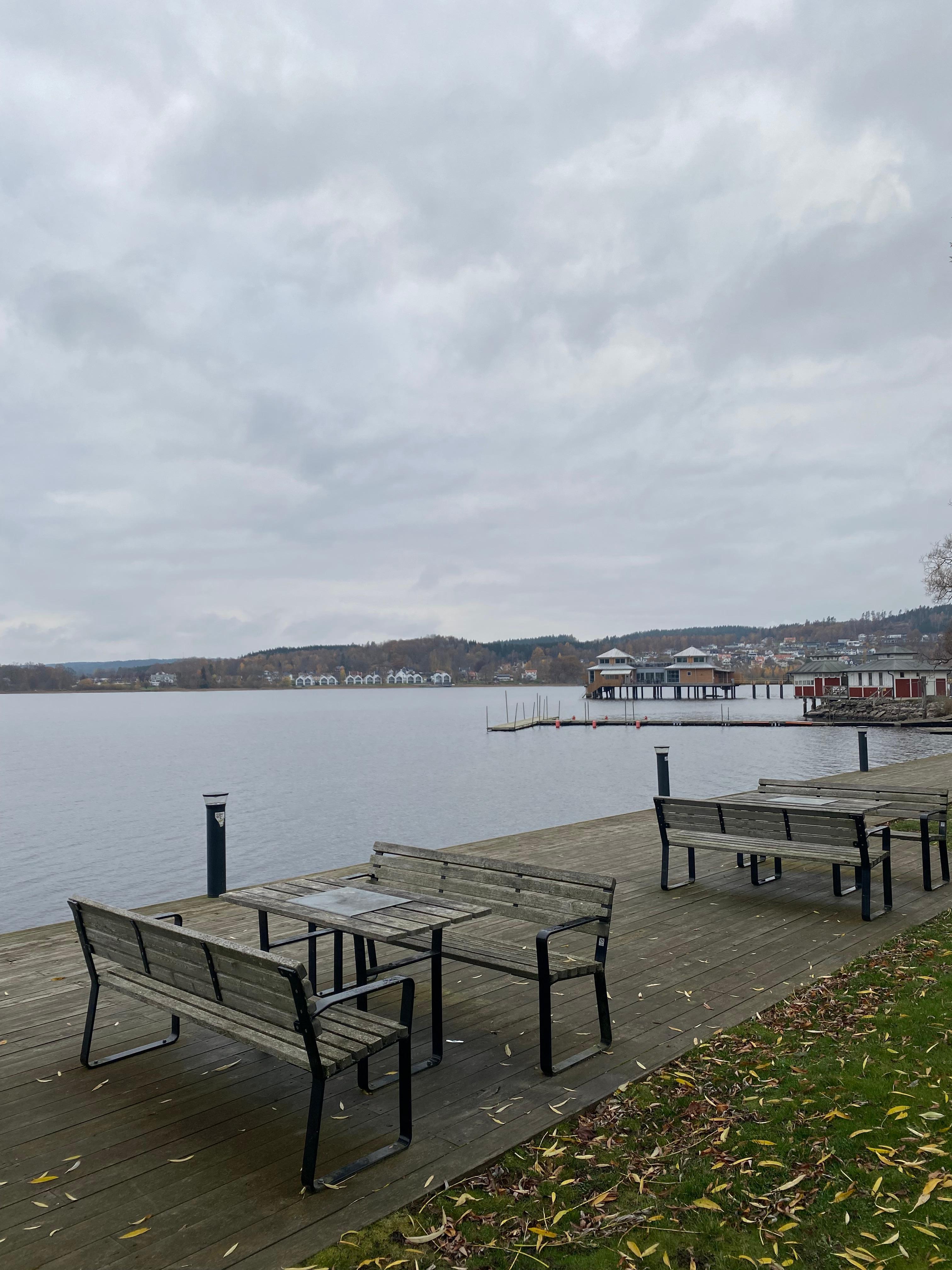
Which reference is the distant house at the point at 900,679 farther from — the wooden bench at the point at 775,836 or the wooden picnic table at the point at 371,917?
the wooden picnic table at the point at 371,917

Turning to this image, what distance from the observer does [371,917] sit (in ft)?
15.1

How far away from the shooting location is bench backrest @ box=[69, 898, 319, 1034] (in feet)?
10.8

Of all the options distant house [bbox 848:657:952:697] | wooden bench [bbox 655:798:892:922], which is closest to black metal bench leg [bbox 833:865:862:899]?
wooden bench [bbox 655:798:892:922]

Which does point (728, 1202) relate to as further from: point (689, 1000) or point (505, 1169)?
point (689, 1000)

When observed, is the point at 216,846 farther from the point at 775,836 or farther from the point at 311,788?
the point at 311,788

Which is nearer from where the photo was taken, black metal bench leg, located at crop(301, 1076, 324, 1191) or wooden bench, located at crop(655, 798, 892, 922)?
black metal bench leg, located at crop(301, 1076, 324, 1191)

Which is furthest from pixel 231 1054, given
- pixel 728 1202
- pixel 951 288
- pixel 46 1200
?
pixel 951 288

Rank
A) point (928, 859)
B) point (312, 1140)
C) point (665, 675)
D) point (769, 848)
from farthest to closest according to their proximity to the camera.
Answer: point (665, 675) → point (928, 859) → point (769, 848) → point (312, 1140)

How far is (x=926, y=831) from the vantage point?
8.09m

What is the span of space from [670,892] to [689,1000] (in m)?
2.95

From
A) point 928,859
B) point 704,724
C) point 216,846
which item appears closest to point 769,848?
point 928,859

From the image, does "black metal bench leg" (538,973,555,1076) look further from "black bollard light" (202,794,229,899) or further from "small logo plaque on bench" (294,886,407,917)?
"black bollard light" (202,794,229,899)

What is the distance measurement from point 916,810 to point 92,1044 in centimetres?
761

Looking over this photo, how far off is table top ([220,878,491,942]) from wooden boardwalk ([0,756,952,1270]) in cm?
70
